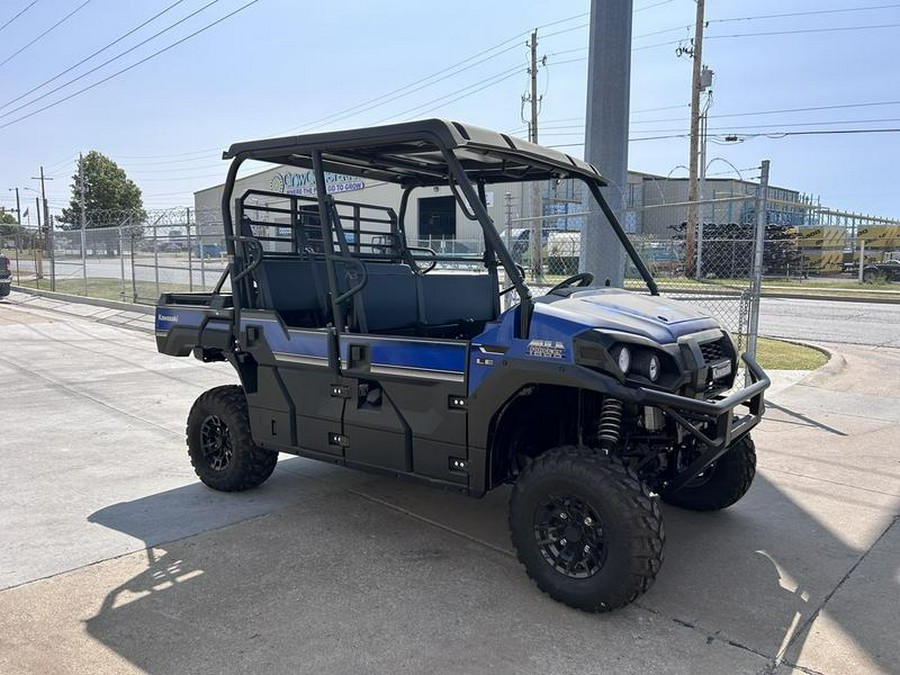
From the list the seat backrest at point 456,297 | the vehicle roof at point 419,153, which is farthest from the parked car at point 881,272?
the vehicle roof at point 419,153

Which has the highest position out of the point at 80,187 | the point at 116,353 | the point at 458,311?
the point at 80,187

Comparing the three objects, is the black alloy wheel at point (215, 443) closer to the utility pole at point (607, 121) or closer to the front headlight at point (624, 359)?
the front headlight at point (624, 359)

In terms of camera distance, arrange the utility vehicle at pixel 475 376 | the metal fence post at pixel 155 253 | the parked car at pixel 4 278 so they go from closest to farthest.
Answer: the utility vehicle at pixel 475 376 → the metal fence post at pixel 155 253 → the parked car at pixel 4 278

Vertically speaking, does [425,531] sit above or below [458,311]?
below

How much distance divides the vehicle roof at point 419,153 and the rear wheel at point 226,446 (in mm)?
1671

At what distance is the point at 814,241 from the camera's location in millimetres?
29719

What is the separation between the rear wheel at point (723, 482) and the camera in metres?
4.19

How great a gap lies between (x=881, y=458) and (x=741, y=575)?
270cm

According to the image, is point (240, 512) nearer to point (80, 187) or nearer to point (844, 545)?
point (844, 545)

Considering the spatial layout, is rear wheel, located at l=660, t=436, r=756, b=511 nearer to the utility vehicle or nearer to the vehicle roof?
the utility vehicle

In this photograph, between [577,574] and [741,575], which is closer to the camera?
[577,574]

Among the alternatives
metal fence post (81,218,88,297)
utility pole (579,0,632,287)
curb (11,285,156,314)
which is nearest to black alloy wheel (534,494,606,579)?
utility pole (579,0,632,287)

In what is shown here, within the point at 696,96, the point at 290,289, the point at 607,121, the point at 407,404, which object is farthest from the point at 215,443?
the point at 696,96

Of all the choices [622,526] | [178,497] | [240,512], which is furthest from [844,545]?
[178,497]
